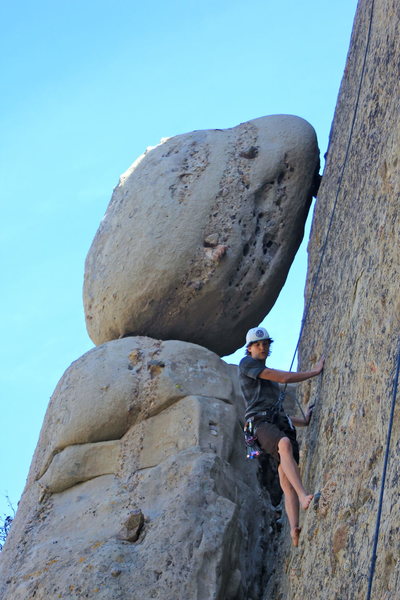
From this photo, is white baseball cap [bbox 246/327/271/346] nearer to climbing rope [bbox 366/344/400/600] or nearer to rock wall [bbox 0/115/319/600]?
rock wall [bbox 0/115/319/600]

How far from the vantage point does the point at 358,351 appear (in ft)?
23.4

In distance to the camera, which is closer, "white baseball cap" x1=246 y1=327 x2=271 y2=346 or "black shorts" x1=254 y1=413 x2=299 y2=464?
"black shorts" x1=254 y1=413 x2=299 y2=464

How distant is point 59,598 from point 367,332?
2.68 metres

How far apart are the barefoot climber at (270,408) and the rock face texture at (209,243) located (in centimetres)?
204

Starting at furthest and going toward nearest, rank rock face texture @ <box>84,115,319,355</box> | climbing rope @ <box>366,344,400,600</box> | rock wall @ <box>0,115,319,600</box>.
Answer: rock face texture @ <box>84,115,319,355</box>
rock wall @ <box>0,115,319,600</box>
climbing rope @ <box>366,344,400,600</box>

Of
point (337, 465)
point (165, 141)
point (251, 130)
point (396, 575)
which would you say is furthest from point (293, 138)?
point (396, 575)

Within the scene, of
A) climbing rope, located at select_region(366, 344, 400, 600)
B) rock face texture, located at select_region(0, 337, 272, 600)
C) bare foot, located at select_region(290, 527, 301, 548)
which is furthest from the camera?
rock face texture, located at select_region(0, 337, 272, 600)

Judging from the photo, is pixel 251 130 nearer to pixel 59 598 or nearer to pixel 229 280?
pixel 229 280

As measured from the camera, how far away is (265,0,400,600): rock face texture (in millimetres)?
6163

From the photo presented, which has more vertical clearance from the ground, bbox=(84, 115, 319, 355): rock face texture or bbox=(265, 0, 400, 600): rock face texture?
bbox=(84, 115, 319, 355): rock face texture

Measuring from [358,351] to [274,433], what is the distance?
98 cm

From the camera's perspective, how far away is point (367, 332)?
276 inches

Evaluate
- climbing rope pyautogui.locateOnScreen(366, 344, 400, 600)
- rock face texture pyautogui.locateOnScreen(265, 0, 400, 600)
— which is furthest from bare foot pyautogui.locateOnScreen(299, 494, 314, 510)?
climbing rope pyautogui.locateOnScreen(366, 344, 400, 600)

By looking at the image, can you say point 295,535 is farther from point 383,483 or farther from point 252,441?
point 383,483
